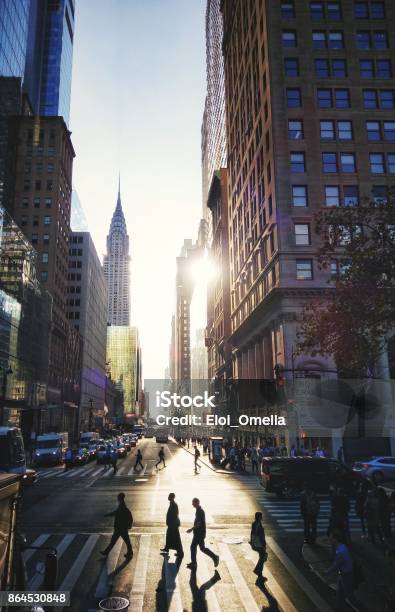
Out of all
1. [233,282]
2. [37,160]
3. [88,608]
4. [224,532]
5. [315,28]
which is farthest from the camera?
[37,160]

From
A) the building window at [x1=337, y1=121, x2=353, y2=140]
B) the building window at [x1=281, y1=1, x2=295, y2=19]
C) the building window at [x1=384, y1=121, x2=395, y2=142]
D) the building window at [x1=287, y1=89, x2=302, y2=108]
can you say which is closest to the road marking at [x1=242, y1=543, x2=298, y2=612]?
the building window at [x1=337, y1=121, x2=353, y2=140]

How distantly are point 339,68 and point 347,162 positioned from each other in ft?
39.2

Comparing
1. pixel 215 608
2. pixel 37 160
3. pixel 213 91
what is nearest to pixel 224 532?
pixel 215 608

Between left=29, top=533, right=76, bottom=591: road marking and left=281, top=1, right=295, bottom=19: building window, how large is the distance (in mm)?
59552

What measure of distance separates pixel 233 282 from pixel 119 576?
68.6 meters

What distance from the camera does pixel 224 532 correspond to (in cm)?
1675

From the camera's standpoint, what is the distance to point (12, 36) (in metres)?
66.9

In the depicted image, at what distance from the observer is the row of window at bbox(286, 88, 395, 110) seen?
53156 mm

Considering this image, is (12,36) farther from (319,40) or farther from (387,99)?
(387,99)

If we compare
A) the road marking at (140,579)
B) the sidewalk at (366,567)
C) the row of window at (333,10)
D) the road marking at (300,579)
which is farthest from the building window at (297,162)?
the road marking at (140,579)

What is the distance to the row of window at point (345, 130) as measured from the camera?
5244 centimetres

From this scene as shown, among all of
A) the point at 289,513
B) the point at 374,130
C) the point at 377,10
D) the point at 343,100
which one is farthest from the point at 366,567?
the point at 377,10

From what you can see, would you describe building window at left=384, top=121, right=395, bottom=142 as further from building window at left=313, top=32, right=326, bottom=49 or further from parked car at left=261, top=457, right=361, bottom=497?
parked car at left=261, top=457, right=361, bottom=497

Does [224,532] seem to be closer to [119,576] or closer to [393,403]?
[119,576]
